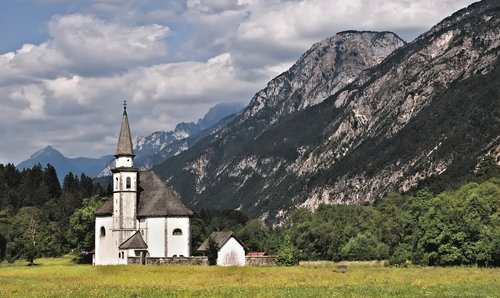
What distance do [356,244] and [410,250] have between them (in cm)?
2411

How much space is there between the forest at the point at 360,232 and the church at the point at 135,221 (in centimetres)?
1329

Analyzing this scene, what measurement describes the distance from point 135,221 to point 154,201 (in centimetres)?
415

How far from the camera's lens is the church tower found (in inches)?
4437

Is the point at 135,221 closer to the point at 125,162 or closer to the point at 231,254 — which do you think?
the point at 125,162

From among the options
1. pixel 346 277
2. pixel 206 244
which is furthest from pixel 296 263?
pixel 346 277

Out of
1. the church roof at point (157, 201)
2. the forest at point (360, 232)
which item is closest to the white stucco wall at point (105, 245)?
the church roof at point (157, 201)

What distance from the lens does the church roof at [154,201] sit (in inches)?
4451

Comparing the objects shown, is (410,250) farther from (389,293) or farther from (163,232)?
(389,293)

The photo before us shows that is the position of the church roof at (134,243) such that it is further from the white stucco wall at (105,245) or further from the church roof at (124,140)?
the church roof at (124,140)

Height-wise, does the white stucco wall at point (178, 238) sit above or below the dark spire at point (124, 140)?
below

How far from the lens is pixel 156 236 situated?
367 feet

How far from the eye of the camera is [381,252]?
401ft

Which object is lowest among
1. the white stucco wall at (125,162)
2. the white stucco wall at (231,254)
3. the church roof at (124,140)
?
the white stucco wall at (231,254)

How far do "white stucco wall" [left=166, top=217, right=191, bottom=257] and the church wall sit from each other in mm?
879
